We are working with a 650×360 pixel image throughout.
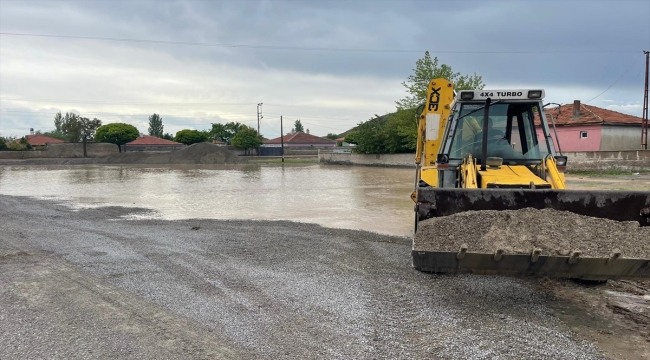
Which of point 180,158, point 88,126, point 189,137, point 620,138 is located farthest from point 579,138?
point 88,126

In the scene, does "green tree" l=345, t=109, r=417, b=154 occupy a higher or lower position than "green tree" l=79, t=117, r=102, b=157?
lower

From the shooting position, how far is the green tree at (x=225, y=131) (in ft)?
320

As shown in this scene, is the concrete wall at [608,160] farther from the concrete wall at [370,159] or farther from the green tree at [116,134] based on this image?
the green tree at [116,134]

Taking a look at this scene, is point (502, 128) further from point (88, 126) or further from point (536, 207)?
point (88, 126)

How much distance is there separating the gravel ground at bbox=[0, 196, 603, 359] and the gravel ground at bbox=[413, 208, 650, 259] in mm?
677

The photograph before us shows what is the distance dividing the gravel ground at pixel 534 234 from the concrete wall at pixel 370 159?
1403 inches

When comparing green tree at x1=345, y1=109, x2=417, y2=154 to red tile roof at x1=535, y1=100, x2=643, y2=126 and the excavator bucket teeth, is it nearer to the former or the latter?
red tile roof at x1=535, y1=100, x2=643, y2=126

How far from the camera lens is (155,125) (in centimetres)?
13525

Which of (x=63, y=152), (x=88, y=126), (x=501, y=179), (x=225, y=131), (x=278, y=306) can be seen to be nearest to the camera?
(x=278, y=306)

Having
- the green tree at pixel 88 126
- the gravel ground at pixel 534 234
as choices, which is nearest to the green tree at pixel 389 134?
the gravel ground at pixel 534 234

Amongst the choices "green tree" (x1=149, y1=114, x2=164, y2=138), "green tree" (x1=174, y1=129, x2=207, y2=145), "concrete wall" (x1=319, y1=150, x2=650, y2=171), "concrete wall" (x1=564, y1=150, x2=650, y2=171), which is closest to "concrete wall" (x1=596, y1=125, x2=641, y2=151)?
"concrete wall" (x1=319, y1=150, x2=650, y2=171)

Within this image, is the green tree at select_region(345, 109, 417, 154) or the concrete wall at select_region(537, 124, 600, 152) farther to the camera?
the green tree at select_region(345, 109, 417, 154)

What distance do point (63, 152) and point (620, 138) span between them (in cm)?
6793

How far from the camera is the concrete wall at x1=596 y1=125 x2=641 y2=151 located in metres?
35.3
